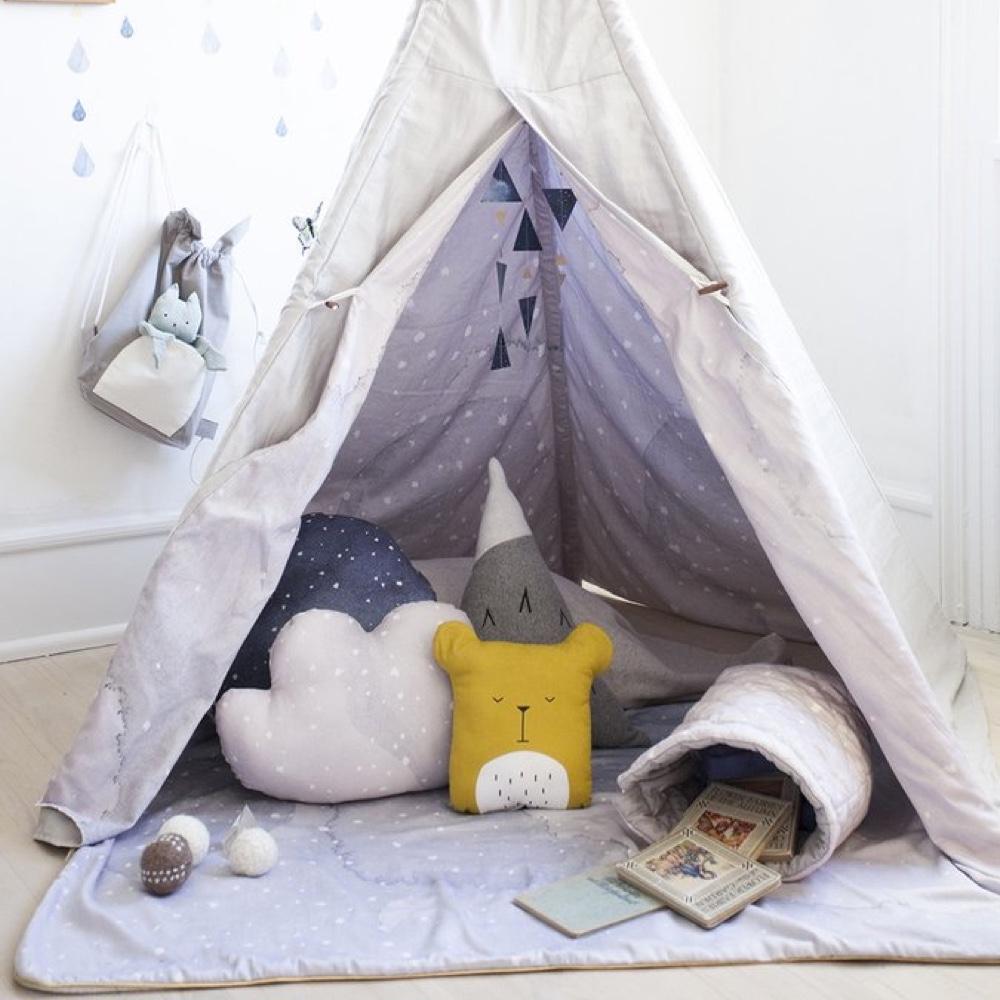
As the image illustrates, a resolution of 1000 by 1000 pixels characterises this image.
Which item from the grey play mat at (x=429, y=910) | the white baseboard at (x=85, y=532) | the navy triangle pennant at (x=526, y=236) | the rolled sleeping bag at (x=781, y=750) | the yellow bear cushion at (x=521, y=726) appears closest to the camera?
the grey play mat at (x=429, y=910)

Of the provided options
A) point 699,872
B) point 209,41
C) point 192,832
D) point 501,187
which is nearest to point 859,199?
point 501,187

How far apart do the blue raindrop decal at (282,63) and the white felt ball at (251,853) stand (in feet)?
6.23

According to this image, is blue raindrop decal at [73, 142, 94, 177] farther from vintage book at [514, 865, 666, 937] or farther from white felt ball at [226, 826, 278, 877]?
vintage book at [514, 865, 666, 937]

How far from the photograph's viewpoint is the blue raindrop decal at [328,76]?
3.32 m

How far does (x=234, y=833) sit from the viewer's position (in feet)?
6.64

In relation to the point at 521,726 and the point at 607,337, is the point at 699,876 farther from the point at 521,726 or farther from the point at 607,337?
the point at 607,337

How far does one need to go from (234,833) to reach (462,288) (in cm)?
116

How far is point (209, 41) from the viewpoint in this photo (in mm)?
3178

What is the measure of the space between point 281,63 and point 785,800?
206 cm

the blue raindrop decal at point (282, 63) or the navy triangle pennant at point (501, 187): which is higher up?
the blue raindrop decal at point (282, 63)

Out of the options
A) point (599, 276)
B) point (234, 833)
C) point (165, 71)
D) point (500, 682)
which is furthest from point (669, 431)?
point (165, 71)

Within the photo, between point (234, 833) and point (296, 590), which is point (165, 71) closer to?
point (296, 590)

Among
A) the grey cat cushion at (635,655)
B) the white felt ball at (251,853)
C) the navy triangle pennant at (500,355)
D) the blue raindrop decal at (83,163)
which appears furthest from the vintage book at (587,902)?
the blue raindrop decal at (83,163)

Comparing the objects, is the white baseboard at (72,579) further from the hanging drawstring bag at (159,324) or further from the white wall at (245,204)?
the hanging drawstring bag at (159,324)
